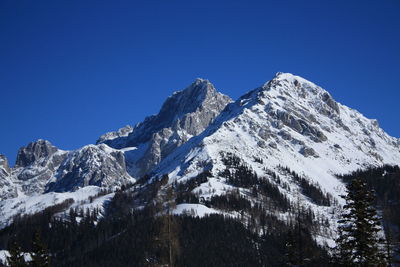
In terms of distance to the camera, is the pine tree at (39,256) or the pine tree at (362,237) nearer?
the pine tree at (362,237)

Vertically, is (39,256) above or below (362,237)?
above

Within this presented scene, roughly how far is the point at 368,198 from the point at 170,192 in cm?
1864

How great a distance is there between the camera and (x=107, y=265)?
197125 millimetres

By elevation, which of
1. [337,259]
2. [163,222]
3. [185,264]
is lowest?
[337,259]

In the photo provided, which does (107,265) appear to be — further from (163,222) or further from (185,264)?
(163,222)

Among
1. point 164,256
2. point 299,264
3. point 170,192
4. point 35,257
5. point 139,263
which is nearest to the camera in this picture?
point 170,192

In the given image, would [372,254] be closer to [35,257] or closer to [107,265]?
[35,257]

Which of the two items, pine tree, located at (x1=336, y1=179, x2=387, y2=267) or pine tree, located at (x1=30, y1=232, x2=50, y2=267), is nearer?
pine tree, located at (x1=336, y1=179, x2=387, y2=267)

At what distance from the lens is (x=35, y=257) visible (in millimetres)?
71375

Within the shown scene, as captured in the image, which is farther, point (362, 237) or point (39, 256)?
point (39, 256)

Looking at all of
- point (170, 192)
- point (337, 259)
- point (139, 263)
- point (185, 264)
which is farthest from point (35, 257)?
point (139, 263)

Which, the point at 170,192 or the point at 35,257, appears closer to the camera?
the point at 170,192

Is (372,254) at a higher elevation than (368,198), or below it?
below

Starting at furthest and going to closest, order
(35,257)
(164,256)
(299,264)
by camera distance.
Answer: (35,257)
(299,264)
(164,256)
